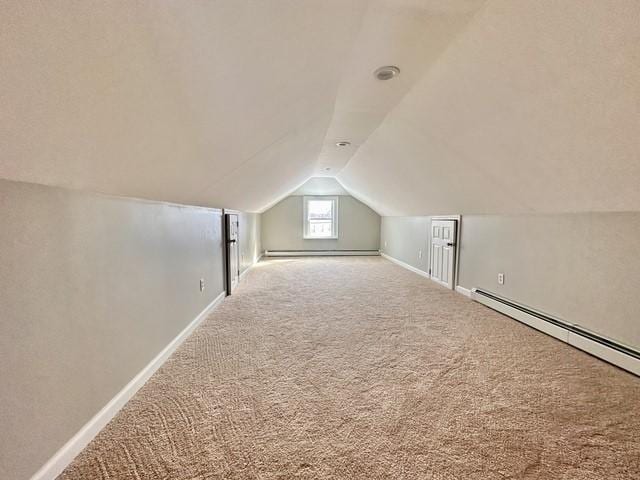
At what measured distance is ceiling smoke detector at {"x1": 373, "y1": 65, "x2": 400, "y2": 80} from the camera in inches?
79.5

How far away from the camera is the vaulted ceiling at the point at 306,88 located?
2.71 ft

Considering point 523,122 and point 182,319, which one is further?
point 182,319

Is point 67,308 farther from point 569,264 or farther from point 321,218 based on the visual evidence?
point 321,218

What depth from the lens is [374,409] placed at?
1644 mm

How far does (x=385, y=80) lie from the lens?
2.20 meters

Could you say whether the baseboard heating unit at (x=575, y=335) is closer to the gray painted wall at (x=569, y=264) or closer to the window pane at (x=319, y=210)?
the gray painted wall at (x=569, y=264)

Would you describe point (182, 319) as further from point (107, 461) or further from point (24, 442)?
point (24, 442)

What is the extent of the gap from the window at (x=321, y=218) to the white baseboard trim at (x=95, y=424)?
20.1ft

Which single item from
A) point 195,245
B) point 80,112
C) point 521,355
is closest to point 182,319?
point 195,245

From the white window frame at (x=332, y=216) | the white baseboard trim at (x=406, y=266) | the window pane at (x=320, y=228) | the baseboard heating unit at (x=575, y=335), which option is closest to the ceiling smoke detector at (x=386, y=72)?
the baseboard heating unit at (x=575, y=335)

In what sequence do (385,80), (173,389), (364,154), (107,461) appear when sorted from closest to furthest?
1. (107,461)
2. (173,389)
3. (385,80)
4. (364,154)

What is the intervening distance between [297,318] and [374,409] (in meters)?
1.61

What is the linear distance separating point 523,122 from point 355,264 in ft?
16.8

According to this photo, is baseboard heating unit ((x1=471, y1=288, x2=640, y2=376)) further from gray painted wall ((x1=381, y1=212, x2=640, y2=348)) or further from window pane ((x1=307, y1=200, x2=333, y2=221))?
window pane ((x1=307, y1=200, x2=333, y2=221))
